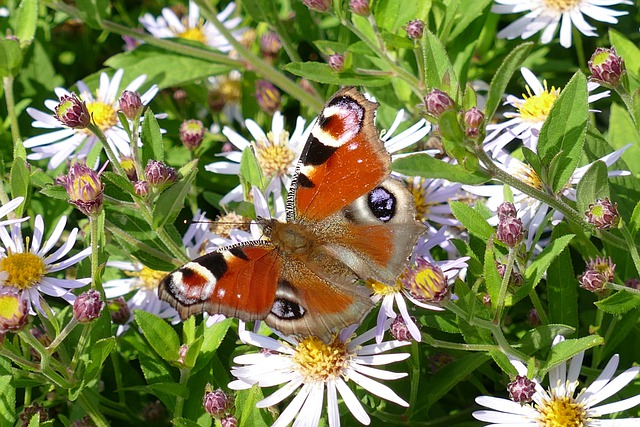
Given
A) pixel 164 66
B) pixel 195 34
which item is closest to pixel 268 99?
pixel 164 66

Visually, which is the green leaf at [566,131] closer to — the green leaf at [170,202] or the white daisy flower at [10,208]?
the green leaf at [170,202]

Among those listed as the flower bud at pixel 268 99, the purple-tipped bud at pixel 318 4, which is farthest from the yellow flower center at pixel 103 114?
the purple-tipped bud at pixel 318 4

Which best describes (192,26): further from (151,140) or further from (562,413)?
(562,413)

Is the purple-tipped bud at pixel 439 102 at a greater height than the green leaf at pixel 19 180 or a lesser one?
lesser

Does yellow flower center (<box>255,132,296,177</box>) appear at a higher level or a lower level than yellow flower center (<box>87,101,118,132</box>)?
lower

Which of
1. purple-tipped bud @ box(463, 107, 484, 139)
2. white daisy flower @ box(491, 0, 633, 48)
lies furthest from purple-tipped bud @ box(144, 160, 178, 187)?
white daisy flower @ box(491, 0, 633, 48)

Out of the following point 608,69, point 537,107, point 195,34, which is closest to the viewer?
point 608,69

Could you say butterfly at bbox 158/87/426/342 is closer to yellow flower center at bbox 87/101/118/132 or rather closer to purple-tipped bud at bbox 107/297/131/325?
purple-tipped bud at bbox 107/297/131/325
